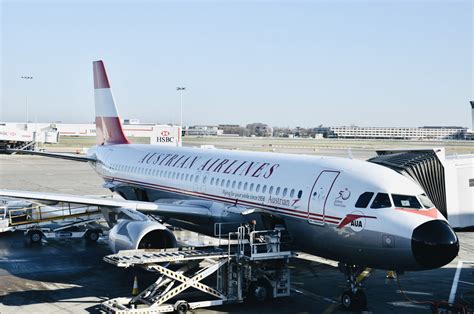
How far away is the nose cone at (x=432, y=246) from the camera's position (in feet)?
45.2

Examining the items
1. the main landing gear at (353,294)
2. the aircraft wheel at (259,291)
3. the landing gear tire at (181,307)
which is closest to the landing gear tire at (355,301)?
the main landing gear at (353,294)

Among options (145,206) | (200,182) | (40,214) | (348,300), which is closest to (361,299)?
(348,300)

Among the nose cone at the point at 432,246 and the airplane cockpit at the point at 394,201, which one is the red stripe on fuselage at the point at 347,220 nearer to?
the airplane cockpit at the point at 394,201

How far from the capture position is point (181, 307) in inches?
600

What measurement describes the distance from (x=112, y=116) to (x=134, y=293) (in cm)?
1813

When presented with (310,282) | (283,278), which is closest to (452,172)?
(310,282)

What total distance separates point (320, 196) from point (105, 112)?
65.7 ft

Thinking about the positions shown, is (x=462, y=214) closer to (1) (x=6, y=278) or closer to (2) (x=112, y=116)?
(1) (x=6, y=278)

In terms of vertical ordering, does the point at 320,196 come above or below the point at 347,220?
above

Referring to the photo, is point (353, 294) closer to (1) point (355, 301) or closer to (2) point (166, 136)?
(1) point (355, 301)

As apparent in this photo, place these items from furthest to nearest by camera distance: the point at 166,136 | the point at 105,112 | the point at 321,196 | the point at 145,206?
the point at 166,136
the point at 105,112
the point at 145,206
the point at 321,196

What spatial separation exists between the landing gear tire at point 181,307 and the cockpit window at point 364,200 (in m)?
5.00

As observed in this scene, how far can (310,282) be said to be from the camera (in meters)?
19.1

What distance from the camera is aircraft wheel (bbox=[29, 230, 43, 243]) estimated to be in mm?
25234
